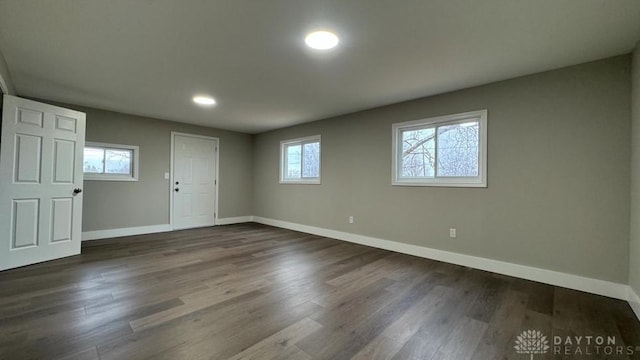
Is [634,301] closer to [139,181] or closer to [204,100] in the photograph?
[204,100]

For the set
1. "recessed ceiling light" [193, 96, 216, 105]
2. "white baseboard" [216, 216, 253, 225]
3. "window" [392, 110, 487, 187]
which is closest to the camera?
"window" [392, 110, 487, 187]

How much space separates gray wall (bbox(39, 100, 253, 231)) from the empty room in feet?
0.17

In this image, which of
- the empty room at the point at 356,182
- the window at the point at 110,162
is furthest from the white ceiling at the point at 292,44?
the window at the point at 110,162

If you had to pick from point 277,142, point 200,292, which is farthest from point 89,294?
point 277,142

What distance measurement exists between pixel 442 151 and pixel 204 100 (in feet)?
12.1

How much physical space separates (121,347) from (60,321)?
751 millimetres

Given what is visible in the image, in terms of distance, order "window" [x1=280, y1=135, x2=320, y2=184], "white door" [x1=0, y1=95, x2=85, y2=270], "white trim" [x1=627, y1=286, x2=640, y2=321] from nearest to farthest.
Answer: "white trim" [x1=627, y1=286, x2=640, y2=321] → "white door" [x1=0, y1=95, x2=85, y2=270] → "window" [x1=280, y1=135, x2=320, y2=184]

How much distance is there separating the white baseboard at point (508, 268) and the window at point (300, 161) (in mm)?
1484

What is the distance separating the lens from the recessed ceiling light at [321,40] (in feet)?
7.41

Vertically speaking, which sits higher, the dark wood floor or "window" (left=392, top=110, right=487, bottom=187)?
"window" (left=392, top=110, right=487, bottom=187)

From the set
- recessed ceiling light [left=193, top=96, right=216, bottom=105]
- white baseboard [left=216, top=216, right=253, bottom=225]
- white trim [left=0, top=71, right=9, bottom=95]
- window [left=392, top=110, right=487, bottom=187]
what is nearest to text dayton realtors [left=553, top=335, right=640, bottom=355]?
window [left=392, top=110, right=487, bottom=187]

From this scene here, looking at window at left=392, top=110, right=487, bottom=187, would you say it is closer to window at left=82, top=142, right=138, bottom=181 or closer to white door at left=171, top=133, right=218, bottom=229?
white door at left=171, top=133, right=218, bottom=229

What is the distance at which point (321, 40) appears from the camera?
7.72 ft

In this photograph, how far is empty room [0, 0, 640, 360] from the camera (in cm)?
192
